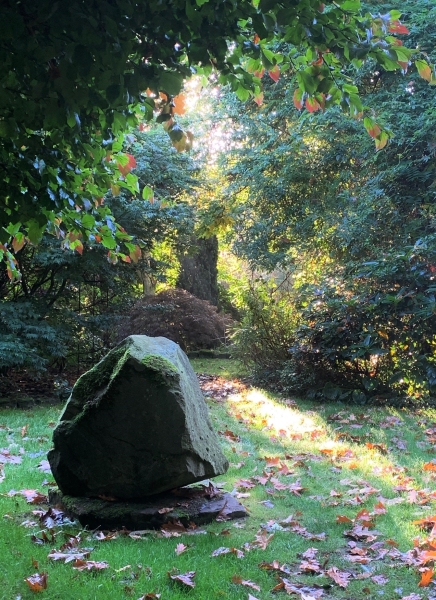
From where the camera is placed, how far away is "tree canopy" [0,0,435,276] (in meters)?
1.89

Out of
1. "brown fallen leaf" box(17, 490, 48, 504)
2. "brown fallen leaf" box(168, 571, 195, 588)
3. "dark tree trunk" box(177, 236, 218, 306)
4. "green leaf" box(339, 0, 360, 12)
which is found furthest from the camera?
"dark tree trunk" box(177, 236, 218, 306)

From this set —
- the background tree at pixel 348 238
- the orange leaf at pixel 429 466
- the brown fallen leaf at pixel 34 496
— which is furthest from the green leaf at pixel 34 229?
the background tree at pixel 348 238

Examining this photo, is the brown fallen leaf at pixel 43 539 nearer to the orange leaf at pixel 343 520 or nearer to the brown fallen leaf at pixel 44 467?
the brown fallen leaf at pixel 44 467

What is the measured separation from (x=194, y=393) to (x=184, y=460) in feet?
2.54

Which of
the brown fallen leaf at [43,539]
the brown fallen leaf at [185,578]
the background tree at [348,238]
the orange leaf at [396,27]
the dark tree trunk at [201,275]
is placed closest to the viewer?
the orange leaf at [396,27]

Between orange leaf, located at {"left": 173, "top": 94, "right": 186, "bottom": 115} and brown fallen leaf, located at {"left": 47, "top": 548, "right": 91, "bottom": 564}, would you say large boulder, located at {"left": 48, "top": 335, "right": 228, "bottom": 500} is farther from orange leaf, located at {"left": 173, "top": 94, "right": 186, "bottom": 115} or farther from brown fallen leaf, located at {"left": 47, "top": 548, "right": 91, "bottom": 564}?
orange leaf, located at {"left": 173, "top": 94, "right": 186, "bottom": 115}

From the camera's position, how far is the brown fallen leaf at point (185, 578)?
3178mm

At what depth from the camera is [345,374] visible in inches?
398

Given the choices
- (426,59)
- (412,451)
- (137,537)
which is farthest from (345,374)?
(426,59)

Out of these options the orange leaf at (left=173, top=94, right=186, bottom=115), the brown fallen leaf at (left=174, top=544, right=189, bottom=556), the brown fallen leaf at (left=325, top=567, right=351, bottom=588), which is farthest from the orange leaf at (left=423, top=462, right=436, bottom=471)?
the orange leaf at (left=173, top=94, right=186, bottom=115)

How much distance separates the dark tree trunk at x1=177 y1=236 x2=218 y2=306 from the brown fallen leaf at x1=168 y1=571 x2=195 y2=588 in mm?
14498

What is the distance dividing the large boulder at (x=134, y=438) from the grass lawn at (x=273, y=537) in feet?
1.23

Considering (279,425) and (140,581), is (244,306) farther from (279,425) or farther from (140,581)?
(140,581)

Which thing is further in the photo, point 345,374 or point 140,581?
point 345,374
